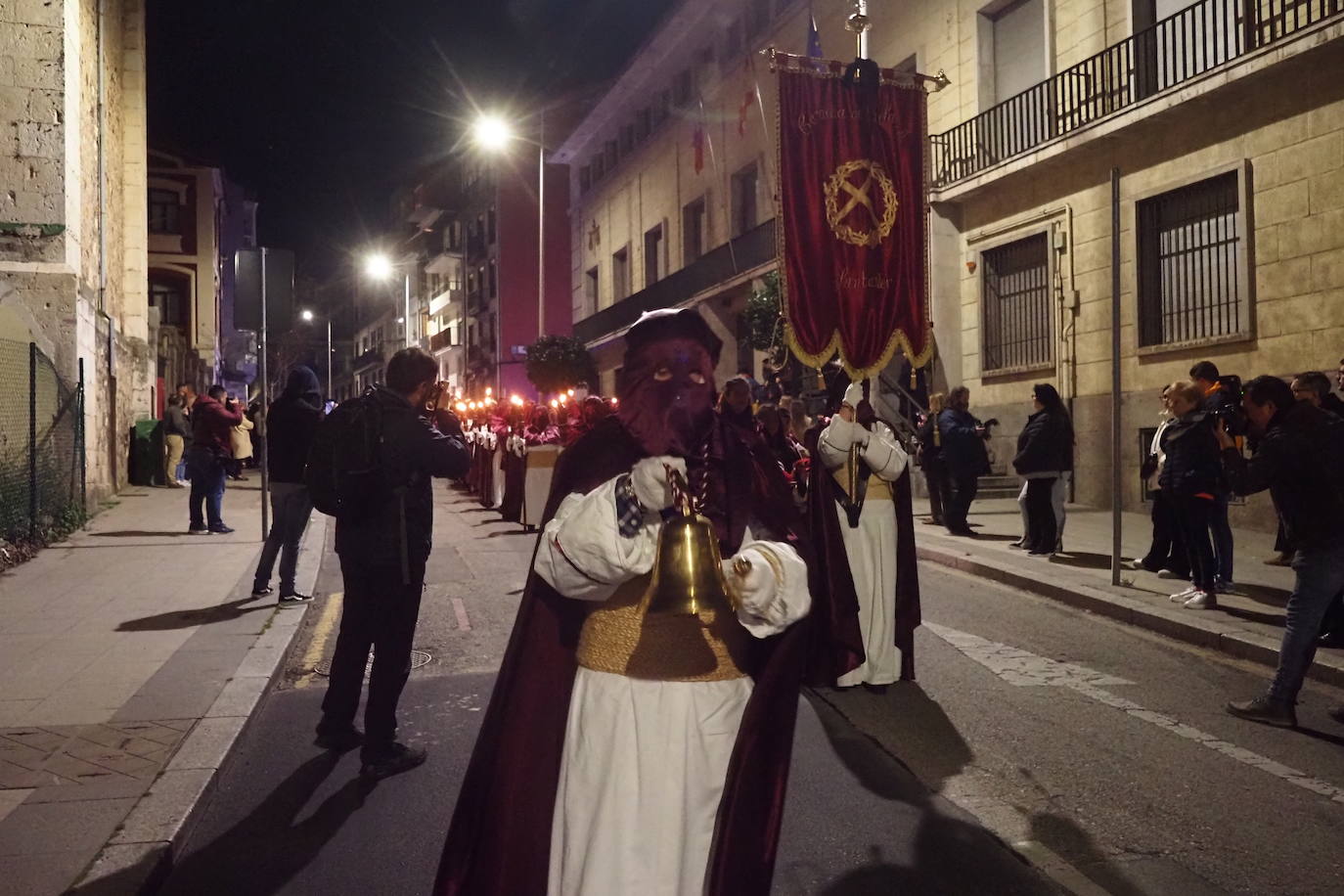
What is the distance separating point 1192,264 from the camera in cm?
1520

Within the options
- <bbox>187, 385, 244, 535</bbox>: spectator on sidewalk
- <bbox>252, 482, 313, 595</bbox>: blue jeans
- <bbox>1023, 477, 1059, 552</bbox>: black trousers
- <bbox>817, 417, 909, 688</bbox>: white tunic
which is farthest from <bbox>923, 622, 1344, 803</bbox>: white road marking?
<bbox>187, 385, 244, 535</bbox>: spectator on sidewalk

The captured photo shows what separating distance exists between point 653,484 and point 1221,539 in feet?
26.0

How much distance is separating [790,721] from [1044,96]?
1726 cm

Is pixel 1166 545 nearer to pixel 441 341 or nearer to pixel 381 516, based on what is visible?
pixel 381 516

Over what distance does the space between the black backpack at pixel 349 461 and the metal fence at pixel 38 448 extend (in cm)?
795

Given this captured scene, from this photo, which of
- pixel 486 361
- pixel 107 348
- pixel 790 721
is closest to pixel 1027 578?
pixel 790 721

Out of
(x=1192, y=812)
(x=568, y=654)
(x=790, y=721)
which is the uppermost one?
(x=568, y=654)

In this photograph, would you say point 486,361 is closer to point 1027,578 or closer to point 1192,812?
point 1027,578

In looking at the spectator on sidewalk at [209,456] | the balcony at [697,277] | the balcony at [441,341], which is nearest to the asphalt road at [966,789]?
the spectator on sidewalk at [209,456]

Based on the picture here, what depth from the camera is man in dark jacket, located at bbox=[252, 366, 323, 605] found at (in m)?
7.81

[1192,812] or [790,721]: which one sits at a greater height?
[790,721]

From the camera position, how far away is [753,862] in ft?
8.42

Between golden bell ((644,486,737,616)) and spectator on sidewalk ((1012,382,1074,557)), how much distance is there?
9.61 metres

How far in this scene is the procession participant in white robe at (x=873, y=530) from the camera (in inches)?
228
